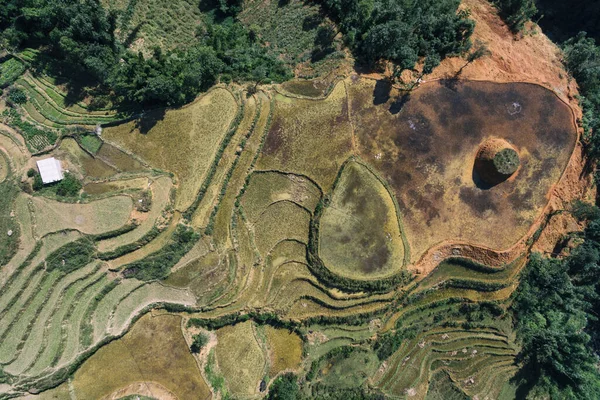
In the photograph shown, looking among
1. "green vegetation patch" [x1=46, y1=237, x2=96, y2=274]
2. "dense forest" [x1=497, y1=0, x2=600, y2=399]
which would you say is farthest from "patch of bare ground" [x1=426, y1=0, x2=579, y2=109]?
"green vegetation patch" [x1=46, y1=237, x2=96, y2=274]

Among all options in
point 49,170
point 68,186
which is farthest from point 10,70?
point 68,186

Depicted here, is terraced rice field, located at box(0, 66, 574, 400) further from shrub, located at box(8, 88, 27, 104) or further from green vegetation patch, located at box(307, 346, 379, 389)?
shrub, located at box(8, 88, 27, 104)

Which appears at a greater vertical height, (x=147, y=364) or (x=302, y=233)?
(x=302, y=233)

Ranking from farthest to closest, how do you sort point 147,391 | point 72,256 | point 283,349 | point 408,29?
point 283,349, point 408,29, point 147,391, point 72,256

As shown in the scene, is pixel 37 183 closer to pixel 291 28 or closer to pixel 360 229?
pixel 291 28

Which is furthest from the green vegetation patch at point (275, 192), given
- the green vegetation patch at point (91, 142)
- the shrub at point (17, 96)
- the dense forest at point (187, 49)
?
the shrub at point (17, 96)

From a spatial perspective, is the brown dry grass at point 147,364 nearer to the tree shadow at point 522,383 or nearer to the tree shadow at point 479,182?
the tree shadow at point 479,182

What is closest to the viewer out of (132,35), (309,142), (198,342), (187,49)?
(198,342)
